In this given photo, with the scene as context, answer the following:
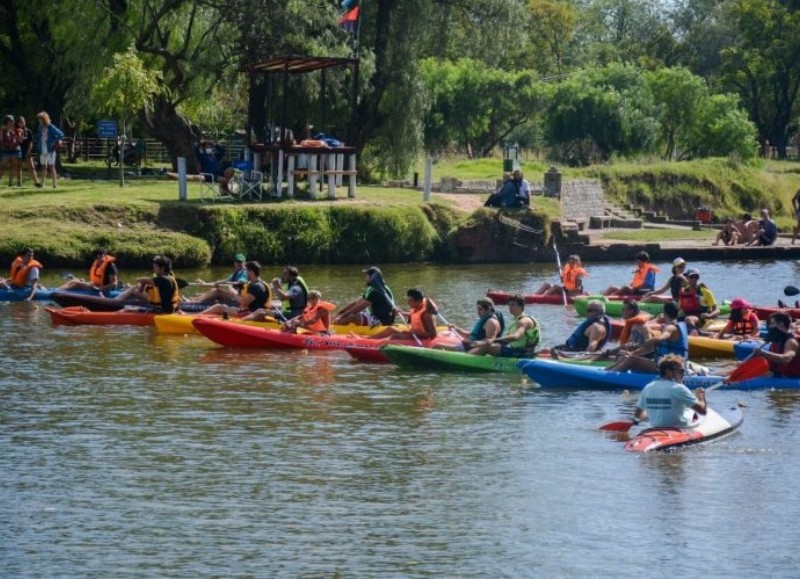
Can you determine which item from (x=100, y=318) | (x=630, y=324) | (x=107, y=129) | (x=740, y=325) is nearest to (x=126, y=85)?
(x=107, y=129)

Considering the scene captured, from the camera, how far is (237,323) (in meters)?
25.2

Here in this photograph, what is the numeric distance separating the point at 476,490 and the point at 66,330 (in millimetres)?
12248

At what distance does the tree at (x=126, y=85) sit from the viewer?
37875mm

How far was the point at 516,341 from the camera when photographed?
877 inches

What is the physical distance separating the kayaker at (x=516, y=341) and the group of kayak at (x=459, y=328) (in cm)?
1

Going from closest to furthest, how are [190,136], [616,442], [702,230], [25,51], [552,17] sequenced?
[616,442], [190,136], [25,51], [702,230], [552,17]

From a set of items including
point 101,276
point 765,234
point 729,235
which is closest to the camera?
point 101,276

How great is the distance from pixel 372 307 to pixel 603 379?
4.84 metres

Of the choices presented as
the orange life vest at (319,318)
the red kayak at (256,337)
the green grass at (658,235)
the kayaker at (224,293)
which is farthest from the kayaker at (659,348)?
the green grass at (658,235)

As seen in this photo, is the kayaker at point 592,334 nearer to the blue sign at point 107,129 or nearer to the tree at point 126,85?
the blue sign at point 107,129

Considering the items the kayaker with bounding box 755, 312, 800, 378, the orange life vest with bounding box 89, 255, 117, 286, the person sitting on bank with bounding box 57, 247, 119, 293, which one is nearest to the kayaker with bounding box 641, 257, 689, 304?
the kayaker with bounding box 755, 312, 800, 378

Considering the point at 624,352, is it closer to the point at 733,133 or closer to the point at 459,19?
the point at 459,19

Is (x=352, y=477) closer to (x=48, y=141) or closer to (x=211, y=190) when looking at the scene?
(x=211, y=190)

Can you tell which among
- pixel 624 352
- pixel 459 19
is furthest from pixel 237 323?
pixel 459 19
